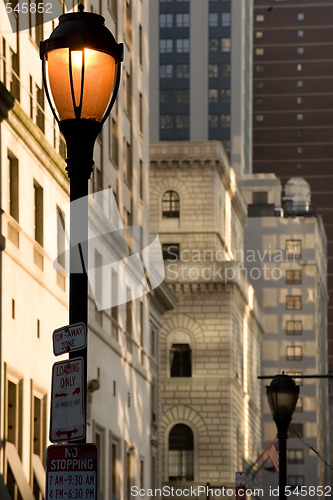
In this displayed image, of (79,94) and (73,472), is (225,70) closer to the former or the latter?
(79,94)

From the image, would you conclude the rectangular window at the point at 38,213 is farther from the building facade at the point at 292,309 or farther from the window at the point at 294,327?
the window at the point at 294,327

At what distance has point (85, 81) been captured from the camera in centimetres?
1006

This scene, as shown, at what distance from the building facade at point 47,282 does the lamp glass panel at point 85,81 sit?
23.0 m

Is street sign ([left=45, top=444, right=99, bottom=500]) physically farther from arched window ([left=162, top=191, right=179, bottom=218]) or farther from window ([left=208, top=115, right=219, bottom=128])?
window ([left=208, top=115, right=219, bottom=128])

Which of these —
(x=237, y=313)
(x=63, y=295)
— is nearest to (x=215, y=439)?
(x=237, y=313)

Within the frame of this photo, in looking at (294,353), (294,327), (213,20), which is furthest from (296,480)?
(213,20)

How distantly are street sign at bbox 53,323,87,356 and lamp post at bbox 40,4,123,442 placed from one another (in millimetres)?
61

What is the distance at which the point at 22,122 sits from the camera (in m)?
36.9

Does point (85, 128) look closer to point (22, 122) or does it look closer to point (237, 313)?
point (22, 122)

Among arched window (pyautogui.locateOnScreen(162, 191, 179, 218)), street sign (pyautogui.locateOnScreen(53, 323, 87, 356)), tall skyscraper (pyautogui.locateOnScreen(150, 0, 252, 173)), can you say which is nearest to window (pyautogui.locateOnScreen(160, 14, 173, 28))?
tall skyscraper (pyautogui.locateOnScreen(150, 0, 252, 173))

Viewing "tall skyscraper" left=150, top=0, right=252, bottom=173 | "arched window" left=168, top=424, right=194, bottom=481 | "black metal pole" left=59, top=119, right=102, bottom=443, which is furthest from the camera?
"tall skyscraper" left=150, top=0, right=252, bottom=173

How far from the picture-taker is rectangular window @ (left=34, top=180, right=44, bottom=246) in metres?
39.6

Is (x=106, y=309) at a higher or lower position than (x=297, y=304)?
lower

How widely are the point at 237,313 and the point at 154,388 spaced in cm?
2939
